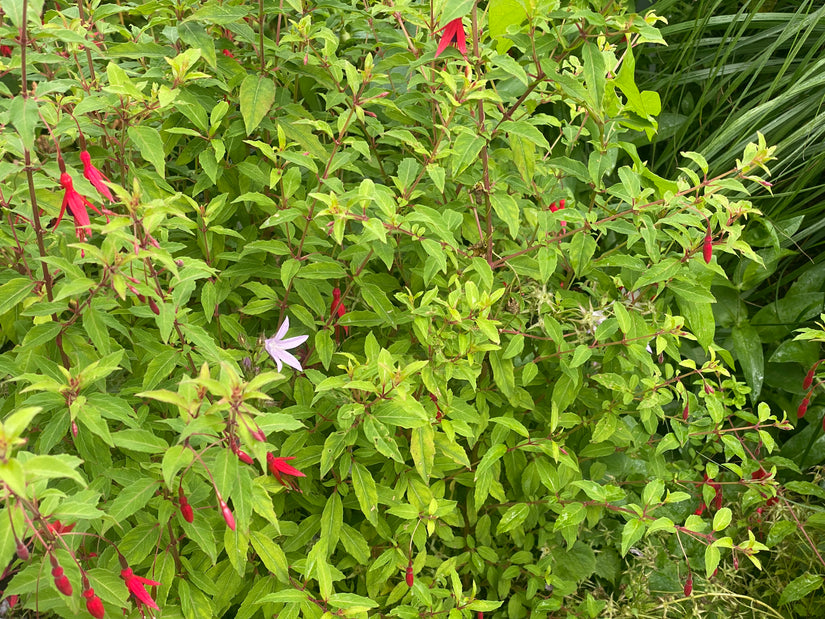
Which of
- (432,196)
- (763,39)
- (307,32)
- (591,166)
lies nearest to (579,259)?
(591,166)

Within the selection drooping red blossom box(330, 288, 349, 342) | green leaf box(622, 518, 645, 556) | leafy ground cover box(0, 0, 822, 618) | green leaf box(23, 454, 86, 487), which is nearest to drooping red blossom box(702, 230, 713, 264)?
leafy ground cover box(0, 0, 822, 618)

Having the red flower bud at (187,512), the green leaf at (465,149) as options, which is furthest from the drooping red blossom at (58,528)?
the green leaf at (465,149)

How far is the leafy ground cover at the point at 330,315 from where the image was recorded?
90 centimetres

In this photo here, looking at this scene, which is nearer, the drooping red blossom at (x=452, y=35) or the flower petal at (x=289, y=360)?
the drooping red blossom at (x=452, y=35)

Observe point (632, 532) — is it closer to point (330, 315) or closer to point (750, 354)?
point (330, 315)

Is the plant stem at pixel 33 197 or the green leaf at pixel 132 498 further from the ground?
the plant stem at pixel 33 197

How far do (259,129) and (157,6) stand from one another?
0.79 ft

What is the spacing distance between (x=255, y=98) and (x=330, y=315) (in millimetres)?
346

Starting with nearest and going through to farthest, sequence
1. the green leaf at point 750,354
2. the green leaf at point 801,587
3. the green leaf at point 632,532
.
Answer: the green leaf at point 632,532 < the green leaf at point 801,587 < the green leaf at point 750,354

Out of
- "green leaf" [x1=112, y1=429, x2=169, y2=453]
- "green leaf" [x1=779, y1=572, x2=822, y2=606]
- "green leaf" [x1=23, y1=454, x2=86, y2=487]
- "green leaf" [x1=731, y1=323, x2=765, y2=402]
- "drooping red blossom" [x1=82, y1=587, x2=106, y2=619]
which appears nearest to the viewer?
"green leaf" [x1=23, y1=454, x2=86, y2=487]

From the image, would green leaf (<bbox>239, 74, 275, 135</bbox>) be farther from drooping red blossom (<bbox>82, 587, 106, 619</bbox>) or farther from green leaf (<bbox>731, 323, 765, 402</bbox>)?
green leaf (<bbox>731, 323, 765, 402</bbox>)

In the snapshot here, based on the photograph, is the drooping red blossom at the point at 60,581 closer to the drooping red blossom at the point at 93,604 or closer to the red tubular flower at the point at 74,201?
the drooping red blossom at the point at 93,604

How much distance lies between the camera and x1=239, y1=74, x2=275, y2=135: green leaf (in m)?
1.07

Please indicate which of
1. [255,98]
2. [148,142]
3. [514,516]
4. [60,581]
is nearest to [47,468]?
[60,581]
